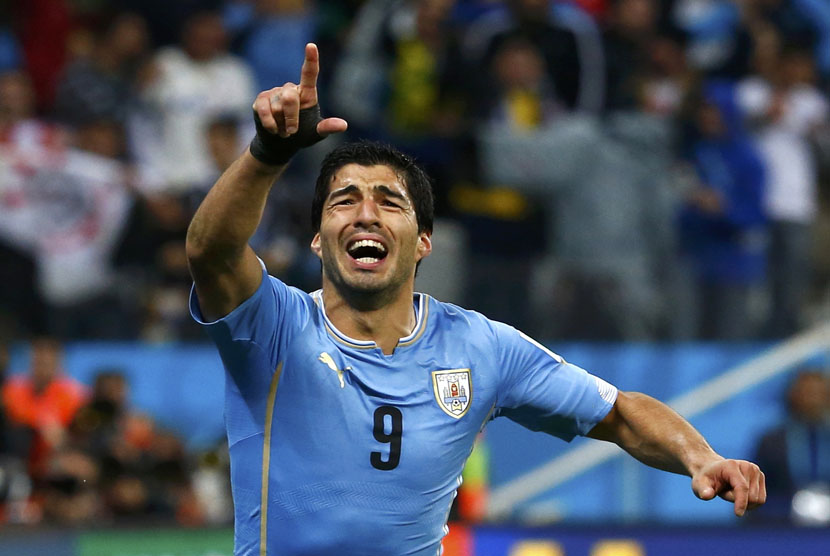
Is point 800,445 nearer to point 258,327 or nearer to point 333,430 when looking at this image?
point 333,430

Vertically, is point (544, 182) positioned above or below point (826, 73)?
below

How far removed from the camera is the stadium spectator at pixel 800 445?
9023mm

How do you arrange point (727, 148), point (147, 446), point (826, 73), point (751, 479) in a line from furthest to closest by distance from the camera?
point (826, 73)
point (727, 148)
point (147, 446)
point (751, 479)

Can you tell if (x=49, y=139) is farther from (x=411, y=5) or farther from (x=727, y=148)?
(x=727, y=148)

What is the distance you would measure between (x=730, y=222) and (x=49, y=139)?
4.86m

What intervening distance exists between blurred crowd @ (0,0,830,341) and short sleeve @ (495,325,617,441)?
4.76 metres

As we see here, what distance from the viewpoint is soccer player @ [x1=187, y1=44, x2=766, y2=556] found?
12.2 ft

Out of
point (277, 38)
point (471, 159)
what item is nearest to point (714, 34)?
point (471, 159)

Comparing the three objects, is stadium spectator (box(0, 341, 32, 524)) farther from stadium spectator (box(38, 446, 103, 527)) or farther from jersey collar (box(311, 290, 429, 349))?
jersey collar (box(311, 290, 429, 349))

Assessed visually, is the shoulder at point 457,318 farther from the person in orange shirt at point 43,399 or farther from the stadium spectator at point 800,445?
the stadium spectator at point 800,445

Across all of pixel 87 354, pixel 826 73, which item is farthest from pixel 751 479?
pixel 826 73

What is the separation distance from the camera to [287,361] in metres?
4.00

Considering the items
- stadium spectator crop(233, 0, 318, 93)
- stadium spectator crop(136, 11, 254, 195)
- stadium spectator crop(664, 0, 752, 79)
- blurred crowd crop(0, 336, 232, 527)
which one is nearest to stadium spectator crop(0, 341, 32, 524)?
blurred crowd crop(0, 336, 232, 527)

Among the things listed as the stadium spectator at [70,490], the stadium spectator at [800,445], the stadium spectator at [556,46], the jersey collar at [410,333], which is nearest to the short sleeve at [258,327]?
the jersey collar at [410,333]
